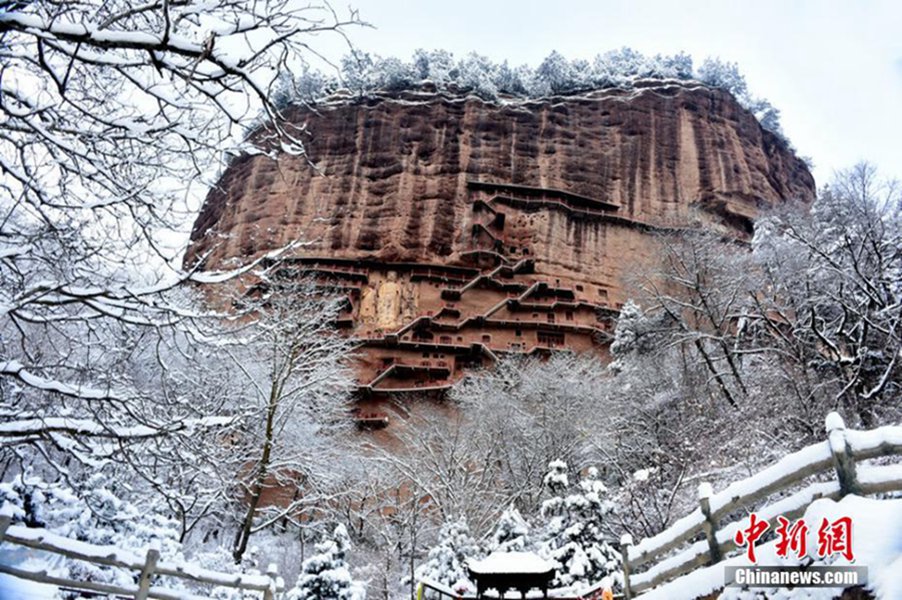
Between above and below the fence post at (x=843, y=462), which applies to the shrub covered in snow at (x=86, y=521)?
Answer: below

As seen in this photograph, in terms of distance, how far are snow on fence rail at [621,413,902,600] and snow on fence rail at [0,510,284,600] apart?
485cm

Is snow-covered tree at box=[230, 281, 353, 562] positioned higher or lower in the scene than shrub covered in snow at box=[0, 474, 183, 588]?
higher

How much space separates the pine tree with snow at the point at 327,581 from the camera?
1090 centimetres

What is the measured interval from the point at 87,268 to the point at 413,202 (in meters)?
38.0

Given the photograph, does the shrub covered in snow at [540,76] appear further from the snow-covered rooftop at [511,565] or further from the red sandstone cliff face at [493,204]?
the snow-covered rooftop at [511,565]

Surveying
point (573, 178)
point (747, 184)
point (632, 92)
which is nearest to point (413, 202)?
point (573, 178)

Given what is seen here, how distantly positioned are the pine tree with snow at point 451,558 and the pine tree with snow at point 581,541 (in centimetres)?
222

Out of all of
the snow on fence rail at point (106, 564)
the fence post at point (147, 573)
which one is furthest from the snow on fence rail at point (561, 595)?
the fence post at point (147, 573)

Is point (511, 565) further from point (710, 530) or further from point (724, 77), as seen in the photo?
point (724, 77)

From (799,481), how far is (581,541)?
7.90 metres

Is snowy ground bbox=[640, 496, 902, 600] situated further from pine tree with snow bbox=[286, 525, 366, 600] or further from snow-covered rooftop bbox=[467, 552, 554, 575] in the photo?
pine tree with snow bbox=[286, 525, 366, 600]

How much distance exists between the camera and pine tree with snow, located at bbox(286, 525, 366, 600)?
10.9m

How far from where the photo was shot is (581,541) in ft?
38.3

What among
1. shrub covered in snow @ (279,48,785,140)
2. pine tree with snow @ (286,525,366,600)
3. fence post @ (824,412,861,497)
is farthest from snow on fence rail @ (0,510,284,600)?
shrub covered in snow @ (279,48,785,140)
